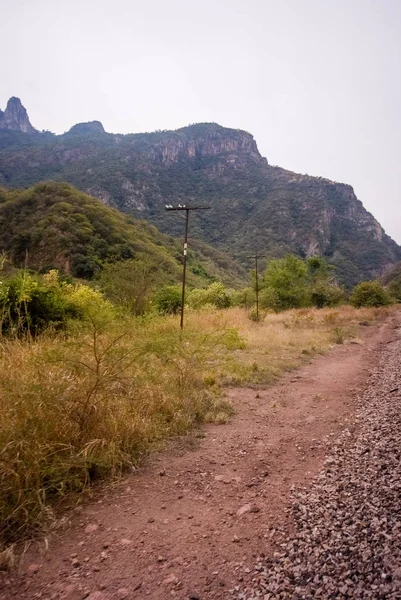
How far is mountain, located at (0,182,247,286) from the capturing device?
38.8 meters

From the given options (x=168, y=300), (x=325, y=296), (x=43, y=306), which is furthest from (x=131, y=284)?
(x=325, y=296)

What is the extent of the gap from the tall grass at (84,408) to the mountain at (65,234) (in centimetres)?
2897

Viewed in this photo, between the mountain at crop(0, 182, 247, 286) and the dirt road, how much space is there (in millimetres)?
30073

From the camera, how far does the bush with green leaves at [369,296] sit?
3388cm

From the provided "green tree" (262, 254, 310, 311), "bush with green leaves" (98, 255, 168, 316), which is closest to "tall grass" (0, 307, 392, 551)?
"bush with green leaves" (98, 255, 168, 316)

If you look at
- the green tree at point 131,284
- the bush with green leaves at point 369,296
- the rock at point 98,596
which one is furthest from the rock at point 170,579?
the bush with green leaves at point 369,296

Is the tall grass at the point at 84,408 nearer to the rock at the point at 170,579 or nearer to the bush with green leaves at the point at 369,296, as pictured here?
the rock at the point at 170,579

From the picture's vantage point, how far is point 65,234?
41.2 m

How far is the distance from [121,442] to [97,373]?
2.86 feet

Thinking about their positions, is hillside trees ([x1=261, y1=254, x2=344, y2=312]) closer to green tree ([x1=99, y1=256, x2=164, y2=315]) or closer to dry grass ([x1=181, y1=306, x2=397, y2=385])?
dry grass ([x1=181, y1=306, x2=397, y2=385])

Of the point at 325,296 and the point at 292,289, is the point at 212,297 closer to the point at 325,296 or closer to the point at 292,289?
the point at 292,289

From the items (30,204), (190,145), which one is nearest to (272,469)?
(30,204)

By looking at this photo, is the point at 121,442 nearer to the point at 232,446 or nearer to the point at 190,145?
the point at 232,446

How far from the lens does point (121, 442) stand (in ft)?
13.2
